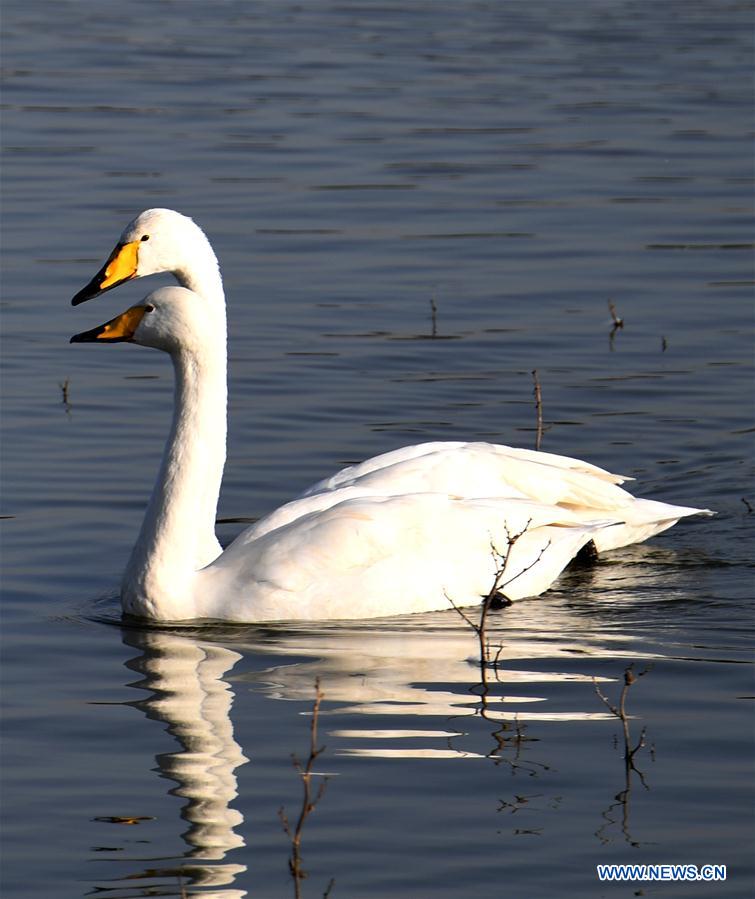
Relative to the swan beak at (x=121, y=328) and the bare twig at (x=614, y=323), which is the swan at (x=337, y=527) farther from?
the bare twig at (x=614, y=323)

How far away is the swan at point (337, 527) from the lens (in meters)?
8.77

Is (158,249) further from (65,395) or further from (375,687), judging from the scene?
(65,395)

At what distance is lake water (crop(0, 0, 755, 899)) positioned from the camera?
6375 millimetres

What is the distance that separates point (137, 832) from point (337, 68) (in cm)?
2033

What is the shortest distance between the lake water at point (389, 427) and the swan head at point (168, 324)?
126cm

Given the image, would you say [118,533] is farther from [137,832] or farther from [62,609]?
[137,832]

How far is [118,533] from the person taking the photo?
10.3 m

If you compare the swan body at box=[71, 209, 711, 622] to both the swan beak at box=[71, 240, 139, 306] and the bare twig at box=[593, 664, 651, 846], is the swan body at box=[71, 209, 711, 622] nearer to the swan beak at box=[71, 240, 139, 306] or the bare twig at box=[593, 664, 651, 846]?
the swan beak at box=[71, 240, 139, 306]

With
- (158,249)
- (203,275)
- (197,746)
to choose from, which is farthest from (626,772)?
(158,249)

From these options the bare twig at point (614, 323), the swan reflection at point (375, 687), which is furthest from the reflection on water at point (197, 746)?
the bare twig at point (614, 323)

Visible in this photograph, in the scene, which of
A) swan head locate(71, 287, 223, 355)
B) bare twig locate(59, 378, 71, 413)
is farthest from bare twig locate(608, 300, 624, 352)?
swan head locate(71, 287, 223, 355)

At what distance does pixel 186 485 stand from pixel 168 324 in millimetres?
770

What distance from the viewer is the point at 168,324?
29.9ft

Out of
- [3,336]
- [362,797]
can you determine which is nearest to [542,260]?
[3,336]
